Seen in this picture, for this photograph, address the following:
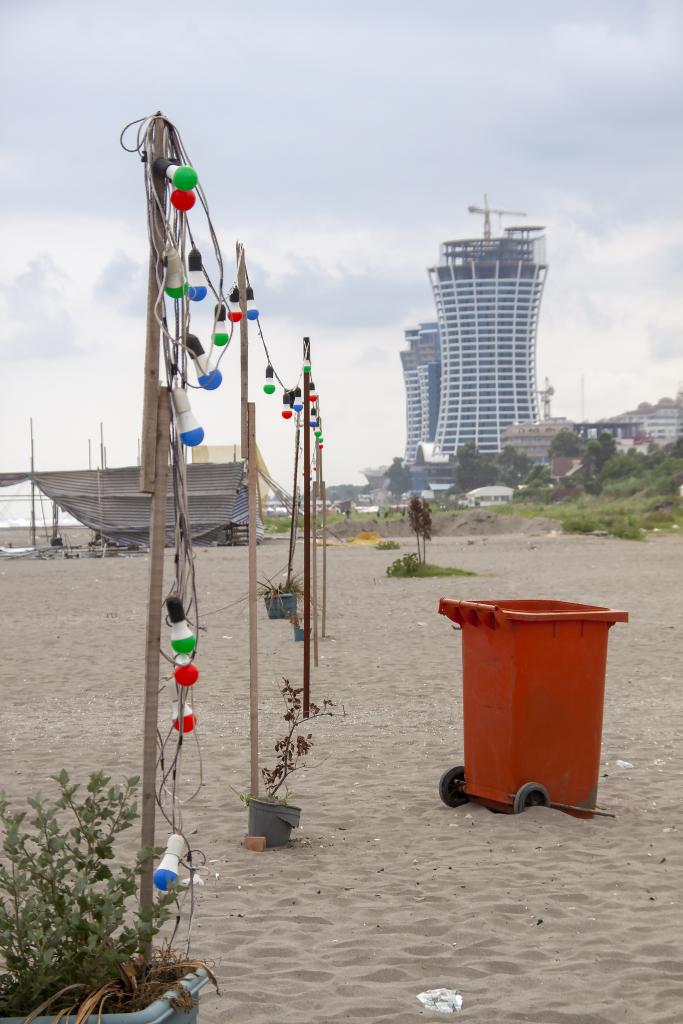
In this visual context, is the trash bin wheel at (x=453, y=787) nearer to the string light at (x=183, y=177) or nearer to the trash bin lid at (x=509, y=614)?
the trash bin lid at (x=509, y=614)

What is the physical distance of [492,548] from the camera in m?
35.2

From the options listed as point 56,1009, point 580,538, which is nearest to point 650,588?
point 56,1009

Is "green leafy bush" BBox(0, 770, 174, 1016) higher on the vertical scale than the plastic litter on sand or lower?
higher

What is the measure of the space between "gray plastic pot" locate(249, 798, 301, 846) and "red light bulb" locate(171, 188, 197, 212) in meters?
3.13

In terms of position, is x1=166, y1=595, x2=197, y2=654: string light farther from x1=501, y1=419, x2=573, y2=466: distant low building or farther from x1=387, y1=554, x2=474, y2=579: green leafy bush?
x1=501, y1=419, x2=573, y2=466: distant low building

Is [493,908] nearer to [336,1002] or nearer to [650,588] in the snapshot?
[336,1002]

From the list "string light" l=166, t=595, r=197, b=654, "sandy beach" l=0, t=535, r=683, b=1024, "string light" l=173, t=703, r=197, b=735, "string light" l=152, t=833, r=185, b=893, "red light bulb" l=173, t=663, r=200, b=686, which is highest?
"string light" l=166, t=595, r=197, b=654

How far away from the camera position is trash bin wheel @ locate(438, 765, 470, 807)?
Answer: 5945 mm

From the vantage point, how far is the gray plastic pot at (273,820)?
528 cm

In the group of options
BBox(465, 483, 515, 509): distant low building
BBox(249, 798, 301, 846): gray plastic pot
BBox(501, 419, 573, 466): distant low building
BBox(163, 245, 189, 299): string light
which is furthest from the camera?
BBox(501, 419, 573, 466): distant low building

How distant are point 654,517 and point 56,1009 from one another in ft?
159

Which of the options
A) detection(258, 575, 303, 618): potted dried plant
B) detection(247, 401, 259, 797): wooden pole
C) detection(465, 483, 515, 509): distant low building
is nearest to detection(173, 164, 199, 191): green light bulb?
detection(247, 401, 259, 797): wooden pole

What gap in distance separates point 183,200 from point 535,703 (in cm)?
341

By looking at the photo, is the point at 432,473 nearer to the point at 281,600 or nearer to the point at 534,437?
the point at 534,437
